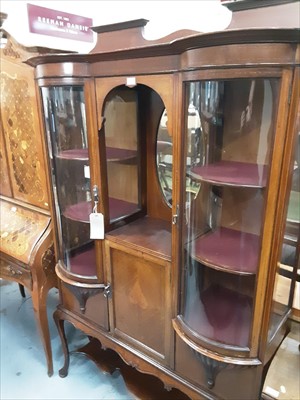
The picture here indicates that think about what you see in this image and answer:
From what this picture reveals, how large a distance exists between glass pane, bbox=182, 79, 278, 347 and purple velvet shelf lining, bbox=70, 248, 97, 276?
615 mm

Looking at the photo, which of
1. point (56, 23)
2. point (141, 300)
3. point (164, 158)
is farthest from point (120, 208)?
point (56, 23)

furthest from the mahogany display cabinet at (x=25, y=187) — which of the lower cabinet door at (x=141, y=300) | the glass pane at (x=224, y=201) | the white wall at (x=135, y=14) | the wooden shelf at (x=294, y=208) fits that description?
the wooden shelf at (x=294, y=208)

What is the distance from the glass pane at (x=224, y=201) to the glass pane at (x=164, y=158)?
0.32 metres

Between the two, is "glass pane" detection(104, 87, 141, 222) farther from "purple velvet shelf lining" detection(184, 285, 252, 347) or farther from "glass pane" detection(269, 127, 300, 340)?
"glass pane" detection(269, 127, 300, 340)

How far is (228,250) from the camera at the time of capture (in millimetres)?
1180

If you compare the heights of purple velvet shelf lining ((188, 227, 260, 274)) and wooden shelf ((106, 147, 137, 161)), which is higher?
wooden shelf ((106, 147, 137, 161))

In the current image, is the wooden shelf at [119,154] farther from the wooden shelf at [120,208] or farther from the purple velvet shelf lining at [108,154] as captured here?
the wooden shelf at [120,208]

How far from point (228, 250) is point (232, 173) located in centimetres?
29

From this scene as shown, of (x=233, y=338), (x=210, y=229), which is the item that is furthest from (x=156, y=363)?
(x=210, y=229)

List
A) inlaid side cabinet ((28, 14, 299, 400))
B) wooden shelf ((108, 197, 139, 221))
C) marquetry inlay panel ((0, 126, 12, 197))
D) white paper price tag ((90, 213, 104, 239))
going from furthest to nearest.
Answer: marquetry inlay panel ((0, 126, 12, 197)) → wooden shelf ((108, 197, 139, 221)) → white paper price tag ((90, 213, 104, 239)) → inlaid side cabinet ((28, 14, 299, 400))

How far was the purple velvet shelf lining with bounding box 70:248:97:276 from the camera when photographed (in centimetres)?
165

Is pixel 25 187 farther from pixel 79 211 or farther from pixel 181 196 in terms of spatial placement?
pixel 181 196

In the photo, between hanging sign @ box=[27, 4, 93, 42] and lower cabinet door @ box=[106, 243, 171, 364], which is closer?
lower cabinet door @ box=[106, 243, 171, 364]

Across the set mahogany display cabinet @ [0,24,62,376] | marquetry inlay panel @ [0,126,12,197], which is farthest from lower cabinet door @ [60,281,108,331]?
marquetry inlay panel @ [0,126,12,197]
